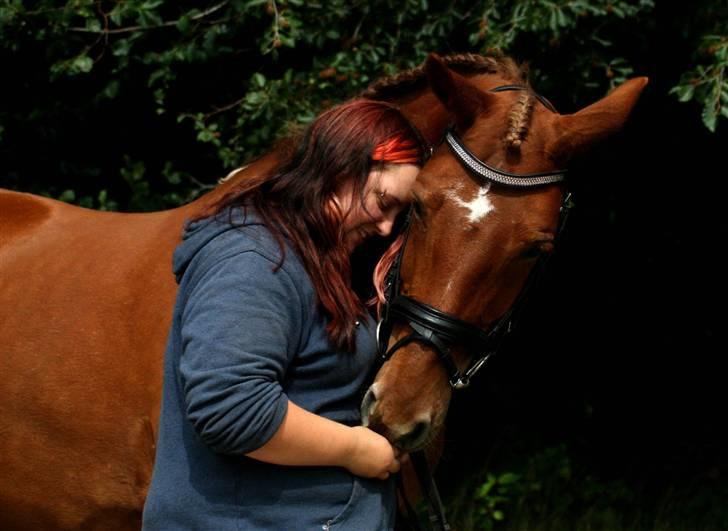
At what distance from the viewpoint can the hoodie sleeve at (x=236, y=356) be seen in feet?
5.87

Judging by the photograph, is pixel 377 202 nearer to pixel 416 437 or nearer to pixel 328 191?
pixel 328 191

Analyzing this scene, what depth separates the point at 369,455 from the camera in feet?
6.59

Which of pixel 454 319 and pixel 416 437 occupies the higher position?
pixel 454 319

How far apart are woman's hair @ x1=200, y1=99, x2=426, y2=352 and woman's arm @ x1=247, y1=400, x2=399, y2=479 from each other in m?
0.19

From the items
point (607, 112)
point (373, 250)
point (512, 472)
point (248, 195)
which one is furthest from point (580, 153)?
point (512, 472)

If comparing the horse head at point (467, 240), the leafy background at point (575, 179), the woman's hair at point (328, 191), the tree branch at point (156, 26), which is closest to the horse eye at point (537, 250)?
the horse head at point (467, 240)

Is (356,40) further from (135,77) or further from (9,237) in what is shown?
(9,237)

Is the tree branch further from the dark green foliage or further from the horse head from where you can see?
the horse head

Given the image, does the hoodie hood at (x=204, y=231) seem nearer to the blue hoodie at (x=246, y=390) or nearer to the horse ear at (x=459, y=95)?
the blue hoodie at (x=246, y=390)

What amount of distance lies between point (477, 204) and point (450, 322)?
28 centimetres

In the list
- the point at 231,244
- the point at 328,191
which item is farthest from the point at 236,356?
the point at 328,191

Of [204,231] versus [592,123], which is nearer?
[204,231]

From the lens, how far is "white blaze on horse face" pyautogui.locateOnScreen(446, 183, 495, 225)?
2.14 meters

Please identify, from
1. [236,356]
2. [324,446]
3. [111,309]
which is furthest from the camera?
[111,309]
